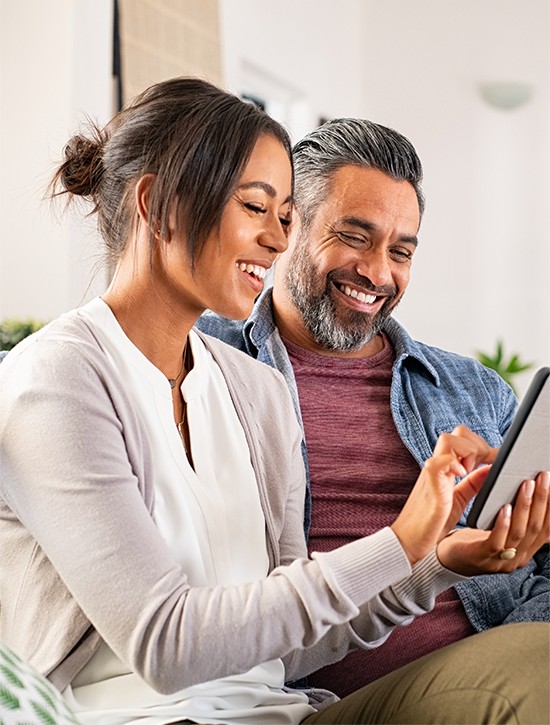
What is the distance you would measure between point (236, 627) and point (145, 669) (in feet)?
0.34

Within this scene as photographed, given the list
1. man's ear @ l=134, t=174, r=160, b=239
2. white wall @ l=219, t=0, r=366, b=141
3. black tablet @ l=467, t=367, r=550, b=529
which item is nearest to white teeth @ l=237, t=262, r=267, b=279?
man's ear @ l=134, t=174, r=160, b=239

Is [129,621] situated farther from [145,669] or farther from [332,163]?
[332,163]

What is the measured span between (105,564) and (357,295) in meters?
0.93

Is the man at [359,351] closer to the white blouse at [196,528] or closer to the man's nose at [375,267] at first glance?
the man's nose at [375,267]

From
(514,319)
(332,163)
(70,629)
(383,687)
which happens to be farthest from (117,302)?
(514,319)

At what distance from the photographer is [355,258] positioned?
74.3 inches

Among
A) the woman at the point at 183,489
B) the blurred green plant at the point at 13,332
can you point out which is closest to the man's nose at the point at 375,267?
the woman at the point at 183,489

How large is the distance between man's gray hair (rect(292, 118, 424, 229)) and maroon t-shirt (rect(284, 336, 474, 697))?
298 millimetres

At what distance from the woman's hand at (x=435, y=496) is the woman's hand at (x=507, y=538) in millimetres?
88

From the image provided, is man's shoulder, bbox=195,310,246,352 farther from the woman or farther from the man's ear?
the man's ear

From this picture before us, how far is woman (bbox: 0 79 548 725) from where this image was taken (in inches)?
44.1

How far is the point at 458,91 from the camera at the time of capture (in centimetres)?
549

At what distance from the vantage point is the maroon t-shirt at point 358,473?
5.25ft

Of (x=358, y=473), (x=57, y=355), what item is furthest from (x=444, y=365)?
(x=57, y=355)
